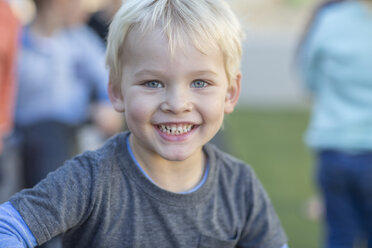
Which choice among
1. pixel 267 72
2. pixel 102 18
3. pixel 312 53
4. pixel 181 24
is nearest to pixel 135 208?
pixel 181 24

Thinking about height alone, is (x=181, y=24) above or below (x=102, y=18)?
below

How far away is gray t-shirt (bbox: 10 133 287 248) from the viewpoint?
1704 millimetres

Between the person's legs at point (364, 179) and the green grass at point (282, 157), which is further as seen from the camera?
the green grass at point (282, 157)

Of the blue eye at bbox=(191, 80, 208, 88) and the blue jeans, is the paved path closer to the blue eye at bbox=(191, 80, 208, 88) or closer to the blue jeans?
the blue jeans

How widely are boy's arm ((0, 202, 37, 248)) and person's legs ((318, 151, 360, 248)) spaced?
2.11m

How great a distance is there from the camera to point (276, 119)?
32.6 ft

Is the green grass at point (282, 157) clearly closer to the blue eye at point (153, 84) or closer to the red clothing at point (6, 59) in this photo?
the red clothing at point (6, 59)

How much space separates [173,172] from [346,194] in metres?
1.71

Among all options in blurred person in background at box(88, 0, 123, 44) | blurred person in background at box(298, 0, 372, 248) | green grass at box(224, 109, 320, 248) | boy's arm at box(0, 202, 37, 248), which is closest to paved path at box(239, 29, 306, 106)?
green grass at box(224, 109, 320, 248)

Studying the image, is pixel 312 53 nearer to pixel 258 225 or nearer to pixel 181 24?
pixel 258 225

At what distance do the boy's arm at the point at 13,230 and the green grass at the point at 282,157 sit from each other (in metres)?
3.27

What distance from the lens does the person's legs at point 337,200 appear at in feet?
10.8

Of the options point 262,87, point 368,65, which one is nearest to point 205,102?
point 368,65

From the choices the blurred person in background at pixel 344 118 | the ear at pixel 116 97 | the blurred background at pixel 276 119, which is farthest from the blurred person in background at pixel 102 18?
the ear at pixel 116 97
